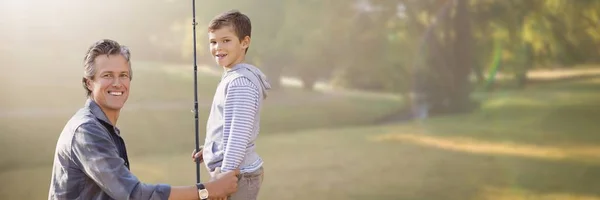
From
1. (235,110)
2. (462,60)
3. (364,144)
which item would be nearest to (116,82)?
(235,110)

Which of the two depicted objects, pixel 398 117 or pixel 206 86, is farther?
pixel 206 86

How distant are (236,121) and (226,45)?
0.84 ft

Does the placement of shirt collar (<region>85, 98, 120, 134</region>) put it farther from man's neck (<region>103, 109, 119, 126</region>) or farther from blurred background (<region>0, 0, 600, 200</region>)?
blurred background (<region>0, 0, 600, 200</region>)

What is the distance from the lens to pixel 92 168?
1498 mm

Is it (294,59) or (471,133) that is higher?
(294,59)

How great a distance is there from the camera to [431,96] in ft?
11.0

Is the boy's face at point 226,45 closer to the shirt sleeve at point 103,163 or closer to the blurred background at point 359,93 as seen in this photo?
the shirt sleeve at point 103,163

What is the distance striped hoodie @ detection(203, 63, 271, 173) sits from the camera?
177cm

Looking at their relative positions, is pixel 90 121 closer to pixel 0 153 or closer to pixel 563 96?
pixel 563 96

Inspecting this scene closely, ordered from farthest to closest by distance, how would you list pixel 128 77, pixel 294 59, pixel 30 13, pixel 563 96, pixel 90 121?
1. pixel 30 13
2. pixel 294 59
3. pixel 563 96
4. pixel 128 77
5. pixel 90 121

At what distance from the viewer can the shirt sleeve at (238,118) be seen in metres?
1.76

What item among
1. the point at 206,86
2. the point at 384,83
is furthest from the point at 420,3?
the point at 206,86

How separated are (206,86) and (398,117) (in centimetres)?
109

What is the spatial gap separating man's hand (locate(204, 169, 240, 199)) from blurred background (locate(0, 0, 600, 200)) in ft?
5.68
